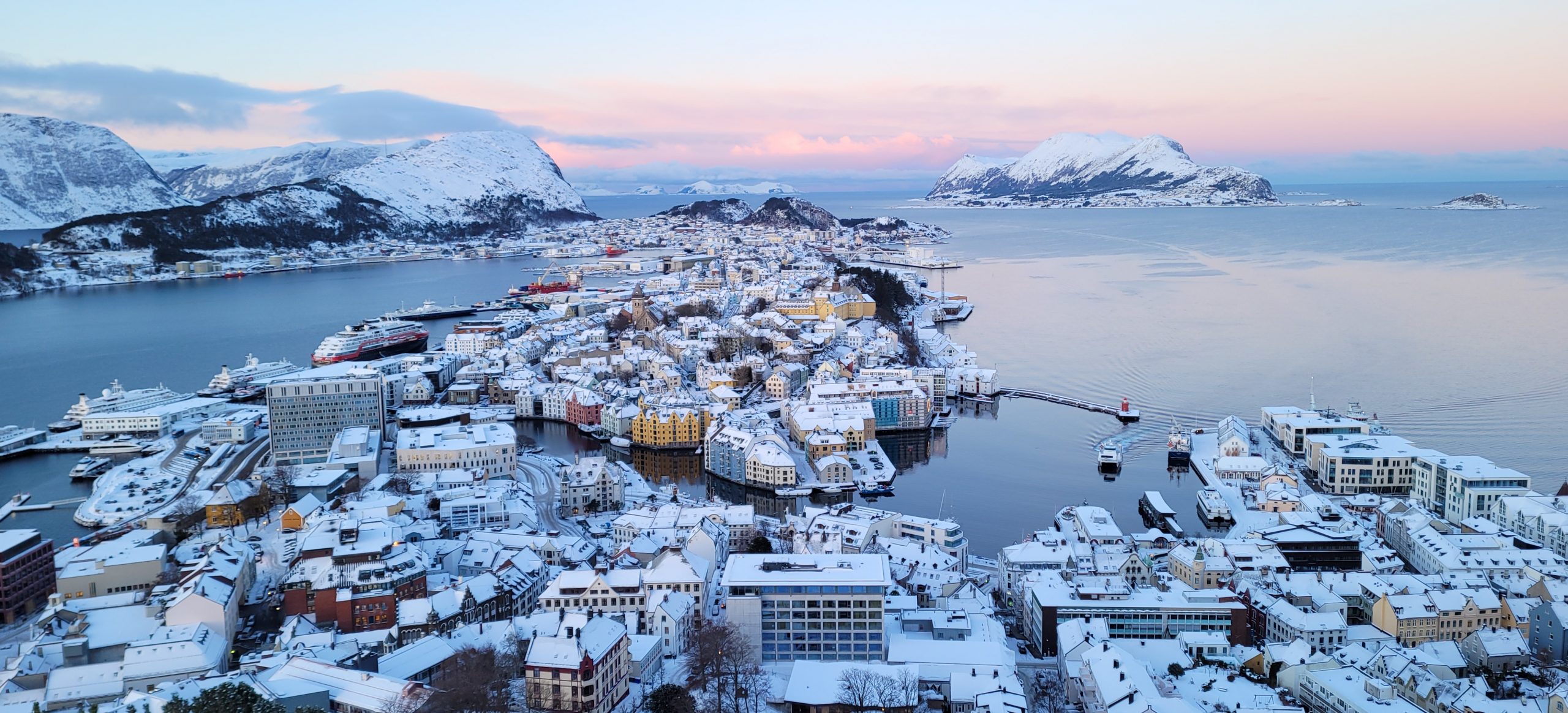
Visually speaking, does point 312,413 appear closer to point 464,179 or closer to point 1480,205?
point 464,179

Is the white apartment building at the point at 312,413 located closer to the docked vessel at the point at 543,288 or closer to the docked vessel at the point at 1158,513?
the docked vessel at the point at 1158,513

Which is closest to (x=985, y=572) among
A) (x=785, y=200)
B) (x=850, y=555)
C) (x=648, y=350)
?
(x=850, y=555)

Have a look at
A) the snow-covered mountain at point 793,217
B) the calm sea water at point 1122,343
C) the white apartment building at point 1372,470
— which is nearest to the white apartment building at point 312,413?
the calm sea water at point 1122,343

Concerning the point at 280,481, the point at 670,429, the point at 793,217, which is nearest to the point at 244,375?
the point at 280,481

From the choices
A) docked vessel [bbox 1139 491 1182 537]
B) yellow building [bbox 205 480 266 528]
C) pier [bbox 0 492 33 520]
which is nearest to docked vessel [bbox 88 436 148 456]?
pier [bbox 0 492 33 520]

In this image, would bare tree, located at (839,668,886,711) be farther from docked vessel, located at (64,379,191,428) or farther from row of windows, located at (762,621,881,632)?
docked vessel, located at (64,379,191,428)

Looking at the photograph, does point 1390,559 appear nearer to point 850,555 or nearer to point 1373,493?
point 1373,493
